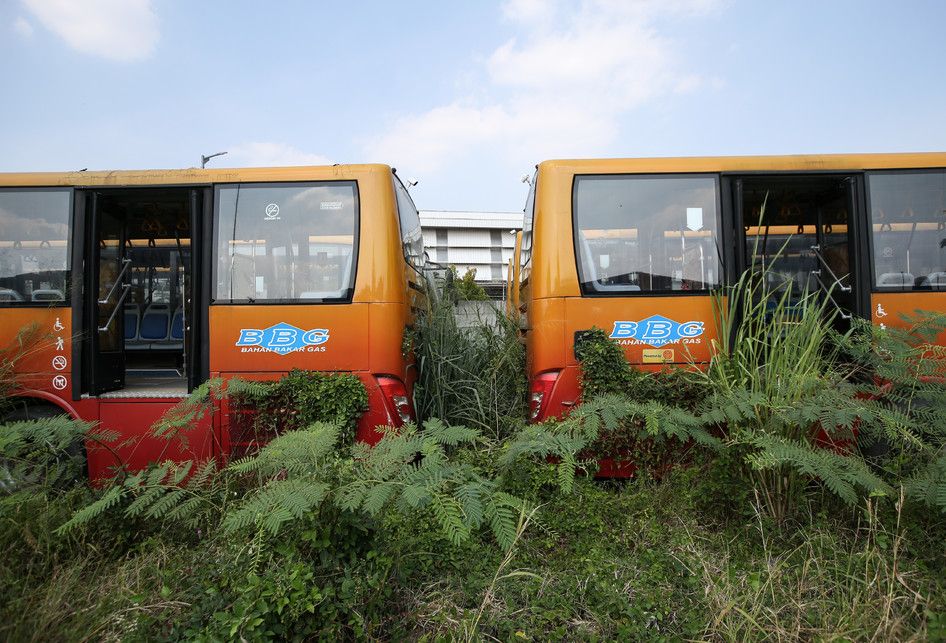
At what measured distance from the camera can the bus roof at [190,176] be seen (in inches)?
178

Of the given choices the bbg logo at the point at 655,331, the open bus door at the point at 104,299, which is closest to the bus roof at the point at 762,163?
the bbg logo at the point at 655,331

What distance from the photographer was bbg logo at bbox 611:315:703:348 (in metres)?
4.29

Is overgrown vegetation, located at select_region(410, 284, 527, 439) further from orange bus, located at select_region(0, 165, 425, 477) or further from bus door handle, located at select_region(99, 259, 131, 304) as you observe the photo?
bus door handle, located at select_region(99, 259, 131, 304)

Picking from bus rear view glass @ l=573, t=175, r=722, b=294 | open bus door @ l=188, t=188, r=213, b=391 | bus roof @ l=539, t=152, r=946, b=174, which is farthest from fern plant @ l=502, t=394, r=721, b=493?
open bus door @ l=188, t=188, r=213, b=391

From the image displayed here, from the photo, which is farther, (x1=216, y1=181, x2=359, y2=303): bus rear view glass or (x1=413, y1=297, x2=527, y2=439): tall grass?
(x1=413, y1=297, x2=527, y2=439): tall grass

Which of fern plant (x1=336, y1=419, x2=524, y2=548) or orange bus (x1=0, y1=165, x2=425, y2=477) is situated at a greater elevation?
orange bus (x1=0, y1=165, x2=425, y2=477)

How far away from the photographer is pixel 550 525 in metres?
3.11

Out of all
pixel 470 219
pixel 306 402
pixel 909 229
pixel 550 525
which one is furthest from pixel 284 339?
pixel 470 219

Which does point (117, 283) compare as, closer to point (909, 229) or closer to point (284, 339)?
point (284, 339)

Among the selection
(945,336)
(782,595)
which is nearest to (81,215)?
(782,595)

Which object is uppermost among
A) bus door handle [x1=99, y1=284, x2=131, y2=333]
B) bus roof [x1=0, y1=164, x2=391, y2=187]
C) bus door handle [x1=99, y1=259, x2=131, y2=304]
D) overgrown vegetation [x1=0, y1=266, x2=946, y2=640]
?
bus roof [x1=0, y1=164, x2=391, y2=187]

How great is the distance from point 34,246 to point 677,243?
568 cm

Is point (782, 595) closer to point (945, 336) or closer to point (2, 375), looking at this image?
point (945, 336)

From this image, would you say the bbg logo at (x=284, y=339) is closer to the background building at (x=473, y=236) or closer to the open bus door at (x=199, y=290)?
the open bus door at (x=199, y=290)
